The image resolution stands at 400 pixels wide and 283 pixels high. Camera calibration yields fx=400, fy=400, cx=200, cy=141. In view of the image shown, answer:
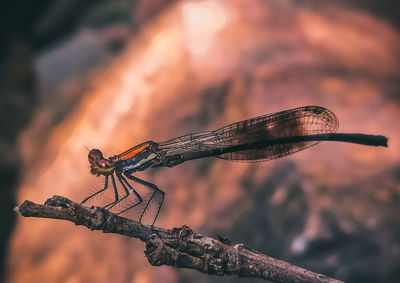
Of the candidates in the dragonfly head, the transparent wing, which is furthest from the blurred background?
the transparent wing

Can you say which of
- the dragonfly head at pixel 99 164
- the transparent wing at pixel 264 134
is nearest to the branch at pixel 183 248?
the dragonfly head at pixel 99 164

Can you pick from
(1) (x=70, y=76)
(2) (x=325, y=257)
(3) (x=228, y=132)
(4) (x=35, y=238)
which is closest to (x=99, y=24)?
(1) (x=70, y=76)

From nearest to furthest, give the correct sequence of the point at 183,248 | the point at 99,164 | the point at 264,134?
the point at 183,248, the point at 99,164, the point at 264,134

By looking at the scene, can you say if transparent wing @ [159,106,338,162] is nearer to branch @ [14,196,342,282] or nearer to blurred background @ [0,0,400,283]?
blurred background @ [0,0,400,283]

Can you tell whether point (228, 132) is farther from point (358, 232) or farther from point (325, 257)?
point (358, 232)

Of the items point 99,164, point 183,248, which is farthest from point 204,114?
point 183,248

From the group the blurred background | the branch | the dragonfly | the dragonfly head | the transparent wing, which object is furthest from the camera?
the blurred background

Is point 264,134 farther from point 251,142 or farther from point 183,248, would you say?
point 183,248

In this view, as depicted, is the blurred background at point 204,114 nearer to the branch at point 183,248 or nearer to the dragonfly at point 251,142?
the dragonfly at point 251,142
